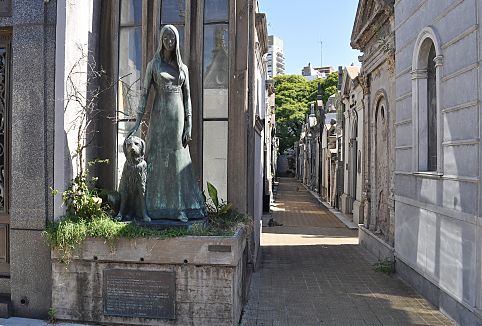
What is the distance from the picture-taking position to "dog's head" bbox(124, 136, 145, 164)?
4.98 meters

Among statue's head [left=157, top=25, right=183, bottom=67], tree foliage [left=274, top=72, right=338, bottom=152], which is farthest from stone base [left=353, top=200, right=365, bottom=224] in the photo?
tree foliage [left=274, top=72, right=338, bottom=152]

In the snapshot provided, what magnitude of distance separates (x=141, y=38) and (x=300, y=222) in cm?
1077

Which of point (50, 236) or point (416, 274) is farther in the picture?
point (416, 274)

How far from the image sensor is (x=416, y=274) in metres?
6.87

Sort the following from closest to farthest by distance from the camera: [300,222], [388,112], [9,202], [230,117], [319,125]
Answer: [9,202], [230,117], [388,112], [300,222], [319,125]

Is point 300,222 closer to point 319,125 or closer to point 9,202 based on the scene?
point 9,202

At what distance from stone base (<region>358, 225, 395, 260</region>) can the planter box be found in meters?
4.55

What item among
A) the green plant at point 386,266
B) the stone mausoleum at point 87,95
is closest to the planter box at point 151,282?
the stone mausoleum at point 87,95

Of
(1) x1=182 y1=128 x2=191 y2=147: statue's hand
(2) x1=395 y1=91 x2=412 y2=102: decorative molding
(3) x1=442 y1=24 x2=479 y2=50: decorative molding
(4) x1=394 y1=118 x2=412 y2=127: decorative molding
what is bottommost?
(1) x1=182 y1=128 x2=191 y2=147: statue's hand

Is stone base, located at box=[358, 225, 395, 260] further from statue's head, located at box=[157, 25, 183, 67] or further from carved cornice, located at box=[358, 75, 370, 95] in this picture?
statue's head, located at box=[157, 25, 183, 67]

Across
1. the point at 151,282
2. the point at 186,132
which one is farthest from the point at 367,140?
the point at 151,282

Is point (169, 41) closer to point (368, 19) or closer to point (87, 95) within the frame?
point (87, 95)

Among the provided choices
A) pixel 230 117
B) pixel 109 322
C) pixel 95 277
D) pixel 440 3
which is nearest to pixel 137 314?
pixel 109 322

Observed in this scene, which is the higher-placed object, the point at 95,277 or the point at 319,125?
the point at 319,125
